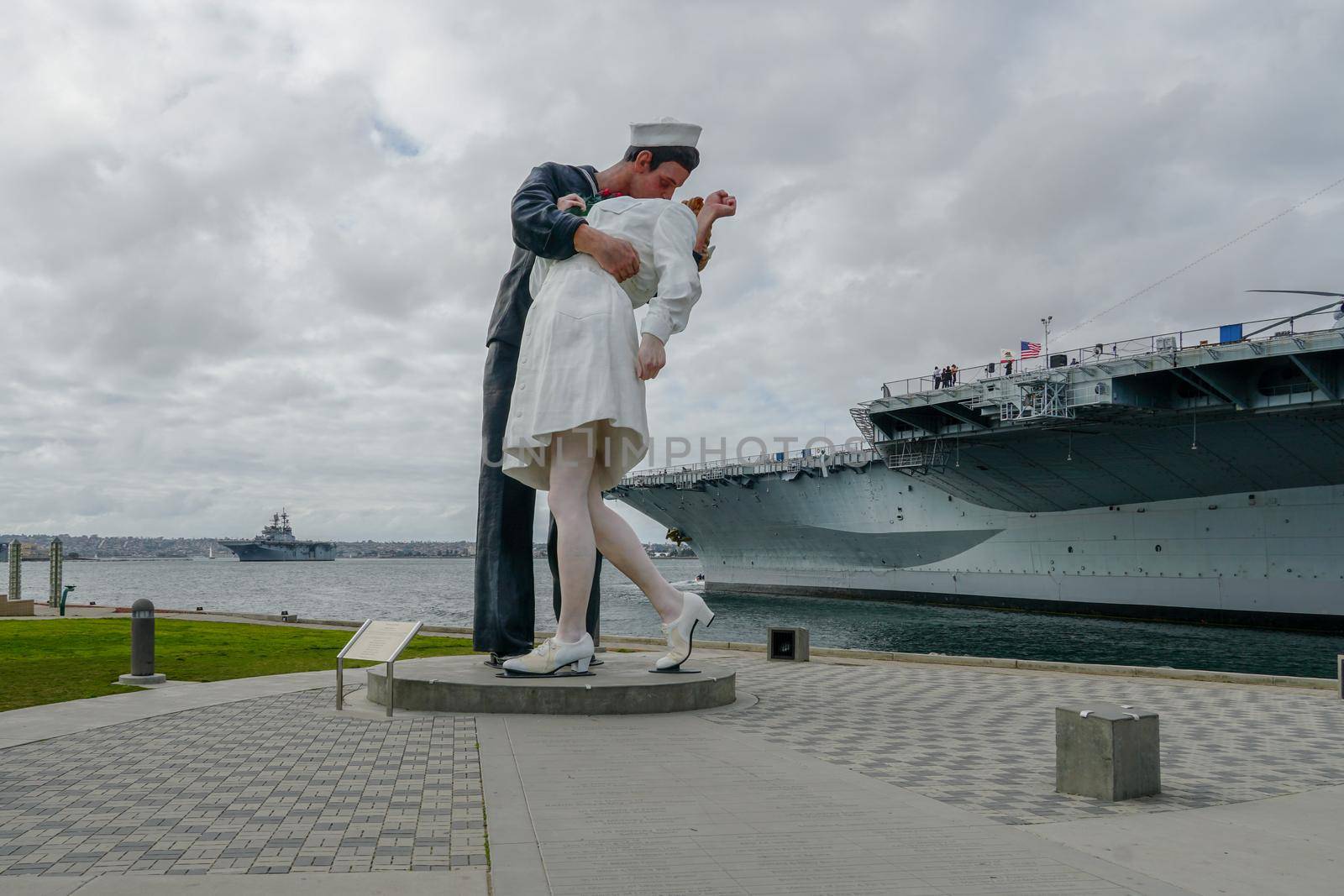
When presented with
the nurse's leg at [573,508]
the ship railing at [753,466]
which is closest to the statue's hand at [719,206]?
the nurse's leg at [573,508]

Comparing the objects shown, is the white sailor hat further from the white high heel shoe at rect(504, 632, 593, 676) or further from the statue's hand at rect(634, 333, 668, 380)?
the white high heel shoe at rect(504, 632, 593, 676)

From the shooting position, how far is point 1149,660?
80.4 ft

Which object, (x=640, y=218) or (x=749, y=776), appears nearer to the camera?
(x=749, y=776)

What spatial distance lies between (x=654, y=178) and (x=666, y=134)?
1.47ft

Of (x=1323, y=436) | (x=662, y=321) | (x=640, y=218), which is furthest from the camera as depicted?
(x=1323, y=436)

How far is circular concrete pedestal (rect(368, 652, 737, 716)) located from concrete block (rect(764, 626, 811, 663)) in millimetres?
5097

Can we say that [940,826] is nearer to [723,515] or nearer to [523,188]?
[523,188]

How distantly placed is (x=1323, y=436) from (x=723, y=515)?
31125mm

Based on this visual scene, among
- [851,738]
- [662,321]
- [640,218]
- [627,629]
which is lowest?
[627,629]

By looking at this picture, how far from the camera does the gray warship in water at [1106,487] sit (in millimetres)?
28656

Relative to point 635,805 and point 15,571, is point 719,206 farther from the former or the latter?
point 15,571

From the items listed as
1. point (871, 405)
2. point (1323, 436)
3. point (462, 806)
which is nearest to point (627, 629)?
point (871, 405)

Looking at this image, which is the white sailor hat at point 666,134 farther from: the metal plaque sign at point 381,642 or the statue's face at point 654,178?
the metal plaque sign at point 381,642

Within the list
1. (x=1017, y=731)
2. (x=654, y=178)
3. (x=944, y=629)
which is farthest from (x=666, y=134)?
(x=944, y=629)
